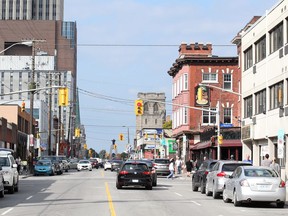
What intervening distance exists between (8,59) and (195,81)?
381ft

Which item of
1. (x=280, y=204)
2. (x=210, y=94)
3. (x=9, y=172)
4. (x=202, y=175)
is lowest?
(x=280, y=204)

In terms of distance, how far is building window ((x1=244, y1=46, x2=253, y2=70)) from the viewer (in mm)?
48172

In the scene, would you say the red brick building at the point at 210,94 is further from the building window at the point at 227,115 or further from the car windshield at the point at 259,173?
the car windshield at the point at 259,173

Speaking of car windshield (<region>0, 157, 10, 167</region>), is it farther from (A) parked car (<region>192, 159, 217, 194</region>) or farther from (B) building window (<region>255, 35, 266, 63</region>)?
(B) building window (<region>255, 35, 266, 63</region>)

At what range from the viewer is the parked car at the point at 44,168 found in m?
54.6

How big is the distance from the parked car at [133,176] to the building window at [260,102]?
581 inches

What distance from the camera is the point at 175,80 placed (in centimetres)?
8325

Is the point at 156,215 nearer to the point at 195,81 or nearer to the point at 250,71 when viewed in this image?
the point at 250,71

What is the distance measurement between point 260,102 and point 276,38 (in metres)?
6.08

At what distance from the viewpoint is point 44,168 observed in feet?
180

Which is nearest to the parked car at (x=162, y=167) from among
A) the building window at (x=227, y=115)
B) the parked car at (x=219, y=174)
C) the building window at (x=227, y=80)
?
the building window at (x=227, y=115)

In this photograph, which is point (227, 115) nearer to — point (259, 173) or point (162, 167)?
point (162, 167)

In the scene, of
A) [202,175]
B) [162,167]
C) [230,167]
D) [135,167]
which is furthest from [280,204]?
[162,167]

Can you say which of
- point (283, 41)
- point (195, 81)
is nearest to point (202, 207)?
point (283, 41)
